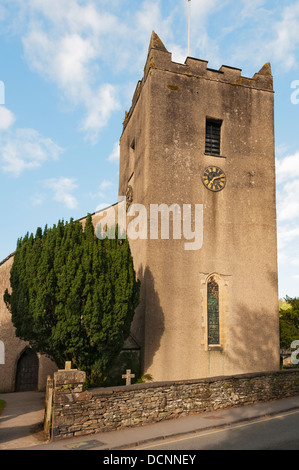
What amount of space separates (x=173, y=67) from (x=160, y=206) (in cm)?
794

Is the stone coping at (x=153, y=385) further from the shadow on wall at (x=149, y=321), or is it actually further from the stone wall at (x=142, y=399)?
the shadow on wall at (x=149, y=321)

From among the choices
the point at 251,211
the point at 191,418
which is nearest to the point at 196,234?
the point at 251,211

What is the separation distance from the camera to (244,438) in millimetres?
10852

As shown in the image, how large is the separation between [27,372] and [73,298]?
9.70 m

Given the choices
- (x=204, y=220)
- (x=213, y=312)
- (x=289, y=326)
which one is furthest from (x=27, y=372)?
(x=289, y=326)

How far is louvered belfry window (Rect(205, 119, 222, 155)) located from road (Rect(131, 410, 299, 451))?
1358 centimetres

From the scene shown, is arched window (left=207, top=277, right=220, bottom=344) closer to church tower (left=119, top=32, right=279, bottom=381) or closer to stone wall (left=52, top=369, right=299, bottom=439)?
church tower (left=119, top=32, right=279, bottom=381)

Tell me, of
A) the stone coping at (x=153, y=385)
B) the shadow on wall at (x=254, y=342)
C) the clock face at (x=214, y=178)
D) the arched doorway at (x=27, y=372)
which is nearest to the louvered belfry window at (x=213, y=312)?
the shadow on wall at (x=254, y=342)

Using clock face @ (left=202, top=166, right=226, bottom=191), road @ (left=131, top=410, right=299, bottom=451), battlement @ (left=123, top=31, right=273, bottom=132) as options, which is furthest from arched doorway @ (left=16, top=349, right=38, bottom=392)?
battlement @ (left=123, top=31, right=273, bottom=132)

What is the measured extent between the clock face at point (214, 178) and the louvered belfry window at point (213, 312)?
4.89 meters

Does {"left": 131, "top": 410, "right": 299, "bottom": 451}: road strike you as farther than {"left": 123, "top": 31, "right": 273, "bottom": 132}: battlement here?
No

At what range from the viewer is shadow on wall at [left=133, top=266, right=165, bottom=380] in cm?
1708

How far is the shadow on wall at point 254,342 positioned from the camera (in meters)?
18.5
